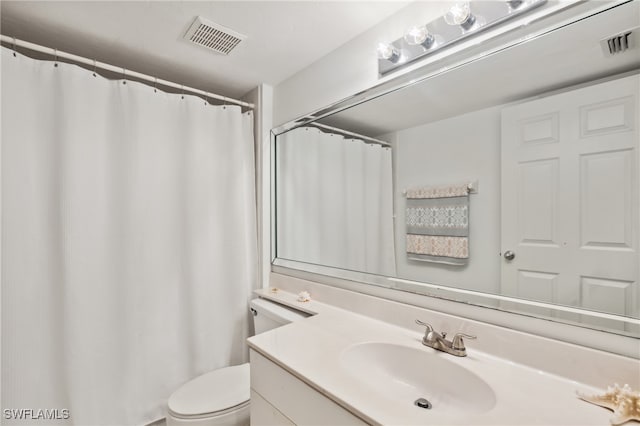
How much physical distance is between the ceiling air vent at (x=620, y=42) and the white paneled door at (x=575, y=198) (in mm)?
83

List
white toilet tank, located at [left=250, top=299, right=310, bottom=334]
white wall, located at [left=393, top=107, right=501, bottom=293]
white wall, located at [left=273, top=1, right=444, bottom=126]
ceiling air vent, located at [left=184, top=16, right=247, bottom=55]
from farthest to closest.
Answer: white toilet tank, located at [left=250, top=299, right=310, bottom=334]
ceiling air vent, located at [left=184, top=16, right=247, bottom=55]
white wall, located at [left=273, top=1, right=444, bottom=126]
white wall, located at [left=393, top=107, right=501, bottom=293]

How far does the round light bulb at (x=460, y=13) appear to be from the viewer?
989 millimetres

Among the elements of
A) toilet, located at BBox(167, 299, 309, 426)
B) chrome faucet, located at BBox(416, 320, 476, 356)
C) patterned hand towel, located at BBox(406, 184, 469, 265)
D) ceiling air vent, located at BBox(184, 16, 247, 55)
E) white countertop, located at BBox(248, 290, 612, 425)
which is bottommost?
toilet, located at BBox(167, 299, 309, 426)

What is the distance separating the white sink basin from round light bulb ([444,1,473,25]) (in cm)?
114

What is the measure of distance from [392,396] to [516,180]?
803mm

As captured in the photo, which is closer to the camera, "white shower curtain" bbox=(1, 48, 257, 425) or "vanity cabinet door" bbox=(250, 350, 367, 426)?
"vanity cabinet door" bbox=(250, 350, 367, 426)

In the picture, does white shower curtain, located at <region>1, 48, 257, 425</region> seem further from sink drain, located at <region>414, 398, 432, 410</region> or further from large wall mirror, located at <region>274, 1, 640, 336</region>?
sink drain, located at <region>414, 398, 432, 410</region>

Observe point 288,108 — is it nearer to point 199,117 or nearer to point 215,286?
point 199,117

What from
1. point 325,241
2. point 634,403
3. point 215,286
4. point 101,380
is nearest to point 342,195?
point 325,241

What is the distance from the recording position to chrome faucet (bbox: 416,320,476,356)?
94 centimetres

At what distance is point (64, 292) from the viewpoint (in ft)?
4.34

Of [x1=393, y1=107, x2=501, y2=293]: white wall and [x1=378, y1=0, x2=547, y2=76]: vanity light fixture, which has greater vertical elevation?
[x1=378, y1=0, x2=547, y2=76]: vanity light fixture

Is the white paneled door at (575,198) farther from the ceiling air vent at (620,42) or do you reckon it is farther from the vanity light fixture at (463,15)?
the vanity light fixture at (463,15)

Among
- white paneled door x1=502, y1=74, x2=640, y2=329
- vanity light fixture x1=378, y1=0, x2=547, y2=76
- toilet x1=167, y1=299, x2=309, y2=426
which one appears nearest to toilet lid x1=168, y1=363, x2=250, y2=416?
toilet x1=167, y1=299, x2=309, y2=426
